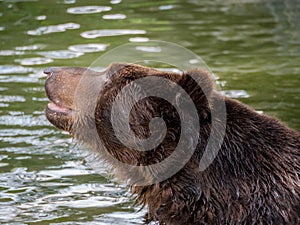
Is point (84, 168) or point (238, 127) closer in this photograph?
point (238, 127)

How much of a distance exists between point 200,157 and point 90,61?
6941 mm

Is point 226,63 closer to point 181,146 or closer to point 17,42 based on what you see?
point 17,42

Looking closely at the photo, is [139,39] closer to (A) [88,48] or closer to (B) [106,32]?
(B) [106,32]

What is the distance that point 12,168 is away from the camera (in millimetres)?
9125

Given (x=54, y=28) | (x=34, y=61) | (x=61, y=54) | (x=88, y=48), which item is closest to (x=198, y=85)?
(x=34, y=61)

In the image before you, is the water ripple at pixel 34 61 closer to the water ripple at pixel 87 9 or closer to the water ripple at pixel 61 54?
the water ripple at pixel 61 54

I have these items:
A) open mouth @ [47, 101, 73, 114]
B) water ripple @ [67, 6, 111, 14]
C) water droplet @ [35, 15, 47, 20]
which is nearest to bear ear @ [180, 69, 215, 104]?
open mouth @ [47, 101, 73, 114]

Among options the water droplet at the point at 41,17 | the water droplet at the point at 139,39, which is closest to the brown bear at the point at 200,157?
the water droplet at the point at 139,39

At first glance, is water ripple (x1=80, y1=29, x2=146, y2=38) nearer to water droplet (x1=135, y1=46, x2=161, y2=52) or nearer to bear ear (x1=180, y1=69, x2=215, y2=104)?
water droplet (x1=135, y1=46, x2=161, y2=52)

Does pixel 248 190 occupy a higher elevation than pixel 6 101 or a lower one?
higher

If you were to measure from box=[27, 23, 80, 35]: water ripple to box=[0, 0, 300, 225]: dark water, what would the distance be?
0.02m

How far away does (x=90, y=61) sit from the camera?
13023mm

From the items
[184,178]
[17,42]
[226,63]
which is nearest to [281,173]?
[184,178]

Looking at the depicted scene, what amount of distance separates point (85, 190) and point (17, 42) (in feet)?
20.4
